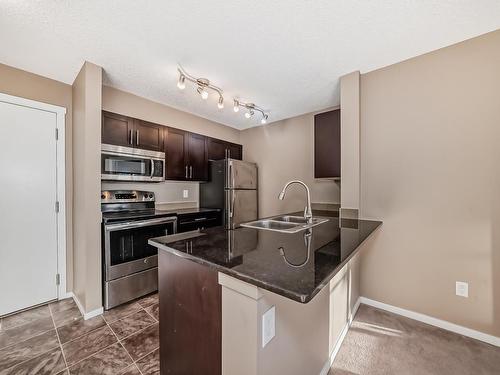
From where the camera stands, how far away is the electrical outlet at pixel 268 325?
0.82 m

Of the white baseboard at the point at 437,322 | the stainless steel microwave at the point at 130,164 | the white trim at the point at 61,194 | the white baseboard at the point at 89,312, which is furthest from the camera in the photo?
the stainless steel microwave at the point at 130,164

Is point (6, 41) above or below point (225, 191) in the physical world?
above

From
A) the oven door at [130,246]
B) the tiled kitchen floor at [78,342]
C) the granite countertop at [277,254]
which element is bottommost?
the tiled kitchen floor at [78,342]

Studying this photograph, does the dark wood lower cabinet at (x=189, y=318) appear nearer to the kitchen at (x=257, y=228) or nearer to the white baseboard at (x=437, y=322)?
the kitchen at (x=257, y=228)

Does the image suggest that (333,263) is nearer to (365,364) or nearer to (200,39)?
(365,364)

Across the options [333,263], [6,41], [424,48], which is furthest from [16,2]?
[424,48]

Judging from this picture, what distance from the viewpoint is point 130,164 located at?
266 cm

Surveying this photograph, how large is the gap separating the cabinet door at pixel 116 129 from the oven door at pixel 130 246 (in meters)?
1.04

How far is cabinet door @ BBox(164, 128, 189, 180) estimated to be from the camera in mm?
3088

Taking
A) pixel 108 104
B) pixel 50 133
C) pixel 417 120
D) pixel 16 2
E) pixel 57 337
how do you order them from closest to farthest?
pixel 16 2, pixel 57 337, pixel 417 120, pixel 50 133, pixel 108 104

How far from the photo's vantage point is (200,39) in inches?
68.8

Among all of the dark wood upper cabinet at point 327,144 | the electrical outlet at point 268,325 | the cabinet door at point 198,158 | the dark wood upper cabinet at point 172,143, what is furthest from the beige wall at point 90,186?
the dark wood upper cabinet at point 327,144

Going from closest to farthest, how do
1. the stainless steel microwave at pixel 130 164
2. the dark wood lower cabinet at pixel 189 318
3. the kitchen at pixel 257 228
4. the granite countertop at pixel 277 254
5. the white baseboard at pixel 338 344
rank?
the granite countertop at pixel 277 254 < the dark wood lower cabinet at pixel 189 318 < the kitchen at pixel 257 228 < the white baseboard at pixel 338 344 < the stainless steel microwave at pixel 130 164

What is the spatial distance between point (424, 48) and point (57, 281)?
445 cm
